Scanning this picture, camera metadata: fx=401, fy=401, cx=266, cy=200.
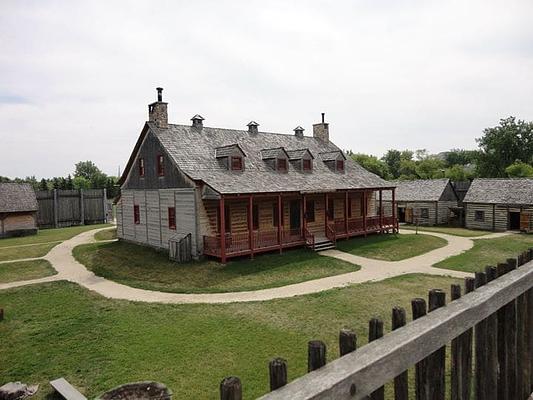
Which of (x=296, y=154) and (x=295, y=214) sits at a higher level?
(x=296, y=154)

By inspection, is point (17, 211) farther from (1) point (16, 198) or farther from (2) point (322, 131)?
(2) point (322, 131)

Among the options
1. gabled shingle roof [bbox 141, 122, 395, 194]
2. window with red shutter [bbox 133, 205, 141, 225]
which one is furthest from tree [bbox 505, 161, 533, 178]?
window with red shutter [bbox 133, 205, 141, 225]

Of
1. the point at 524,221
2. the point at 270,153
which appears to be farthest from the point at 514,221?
the point at 270,153

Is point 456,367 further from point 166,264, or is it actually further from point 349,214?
point 349,214

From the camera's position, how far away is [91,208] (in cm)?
4519

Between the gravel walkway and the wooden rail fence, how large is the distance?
1711 cm

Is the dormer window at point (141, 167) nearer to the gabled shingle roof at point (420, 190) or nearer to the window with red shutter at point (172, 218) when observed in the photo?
the window with red shutter at point (172, 218)

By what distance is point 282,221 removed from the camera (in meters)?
26.6

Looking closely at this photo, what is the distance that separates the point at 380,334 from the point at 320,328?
969cm

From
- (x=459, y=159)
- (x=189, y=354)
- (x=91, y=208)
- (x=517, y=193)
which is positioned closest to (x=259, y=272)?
(x=189, y=354)

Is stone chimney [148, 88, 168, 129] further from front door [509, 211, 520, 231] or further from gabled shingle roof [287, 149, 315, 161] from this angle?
front door [509, 211, 520, 231]

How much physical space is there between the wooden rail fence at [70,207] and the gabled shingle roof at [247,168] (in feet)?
72.8

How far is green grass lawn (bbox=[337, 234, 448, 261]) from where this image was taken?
24125mm

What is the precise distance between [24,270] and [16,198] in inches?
671
